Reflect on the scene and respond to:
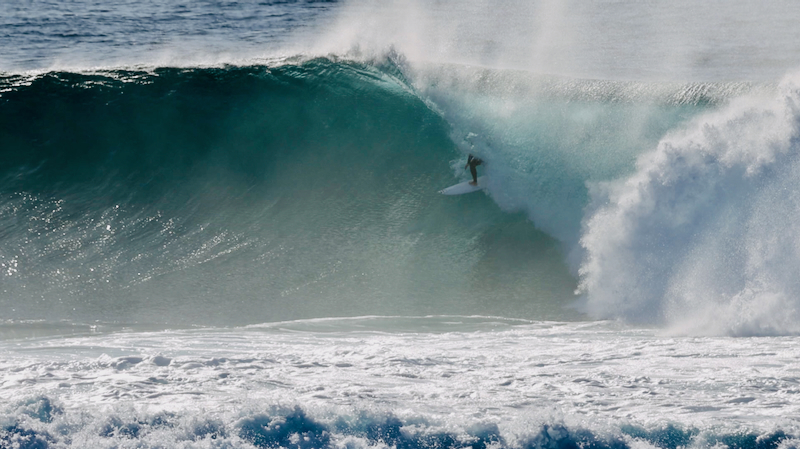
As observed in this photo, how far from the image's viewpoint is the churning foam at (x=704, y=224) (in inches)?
292

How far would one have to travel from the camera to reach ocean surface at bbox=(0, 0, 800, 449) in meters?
5.20

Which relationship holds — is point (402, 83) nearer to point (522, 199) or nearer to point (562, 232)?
point (522, 199)

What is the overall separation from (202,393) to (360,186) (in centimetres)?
520

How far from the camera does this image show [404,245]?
929 centimetres

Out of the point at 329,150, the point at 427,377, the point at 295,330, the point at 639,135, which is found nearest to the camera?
the point at 427,377

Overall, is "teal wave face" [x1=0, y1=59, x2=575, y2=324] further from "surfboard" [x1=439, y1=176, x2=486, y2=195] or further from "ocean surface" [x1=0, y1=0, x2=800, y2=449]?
"surfboard" [x1=439, y1=176, x2=486, y2=195]

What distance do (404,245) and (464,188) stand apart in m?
1.40

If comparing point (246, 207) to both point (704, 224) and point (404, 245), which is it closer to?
point (404, 245)

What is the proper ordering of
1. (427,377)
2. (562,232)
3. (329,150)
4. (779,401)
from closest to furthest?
1. (779,401)
2. (427,377)
3. (562,232)
4. (329,150)

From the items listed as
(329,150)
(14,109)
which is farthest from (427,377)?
(14,109)

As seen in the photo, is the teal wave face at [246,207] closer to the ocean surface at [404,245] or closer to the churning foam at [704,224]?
the ocean surface at [404,245]

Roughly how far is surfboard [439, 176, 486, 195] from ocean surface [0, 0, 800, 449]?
0.19 metres

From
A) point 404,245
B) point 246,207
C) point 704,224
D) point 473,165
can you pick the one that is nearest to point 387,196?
point 404,245

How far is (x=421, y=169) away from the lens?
10.5m
